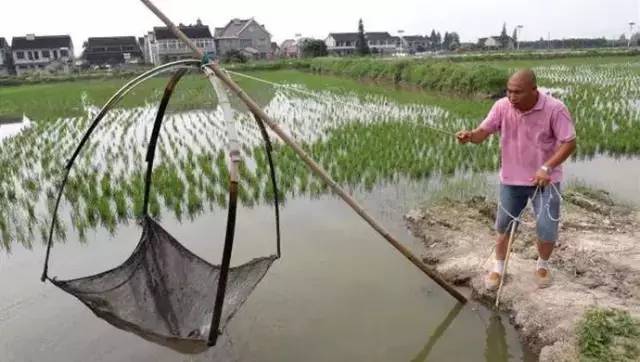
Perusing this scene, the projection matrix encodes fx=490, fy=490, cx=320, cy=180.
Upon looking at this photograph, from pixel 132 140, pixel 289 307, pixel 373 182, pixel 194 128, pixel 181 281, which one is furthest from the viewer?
pixel 194 128

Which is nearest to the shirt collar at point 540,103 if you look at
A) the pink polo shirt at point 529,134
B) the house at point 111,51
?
the pink polo shirt at point 529,134

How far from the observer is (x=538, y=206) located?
3117 millimetres

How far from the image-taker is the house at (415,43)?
75844mm

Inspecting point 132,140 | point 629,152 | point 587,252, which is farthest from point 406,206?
point 132,140

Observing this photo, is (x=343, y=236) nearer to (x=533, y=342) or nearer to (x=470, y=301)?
(x=470, y=301)

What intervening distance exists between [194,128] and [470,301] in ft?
30.6

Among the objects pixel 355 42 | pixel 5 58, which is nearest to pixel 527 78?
pixel 5 58

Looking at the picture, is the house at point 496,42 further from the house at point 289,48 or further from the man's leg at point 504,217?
the man's leg at point 504,217

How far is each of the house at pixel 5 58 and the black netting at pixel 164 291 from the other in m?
55.6

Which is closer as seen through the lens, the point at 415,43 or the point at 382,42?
the point at 382,42

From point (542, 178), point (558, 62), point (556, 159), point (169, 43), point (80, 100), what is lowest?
point (80, 100)

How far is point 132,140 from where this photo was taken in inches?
411

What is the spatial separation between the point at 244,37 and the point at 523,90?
186 ft

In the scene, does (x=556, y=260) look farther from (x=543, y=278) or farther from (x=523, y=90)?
(x=523, y=90)
